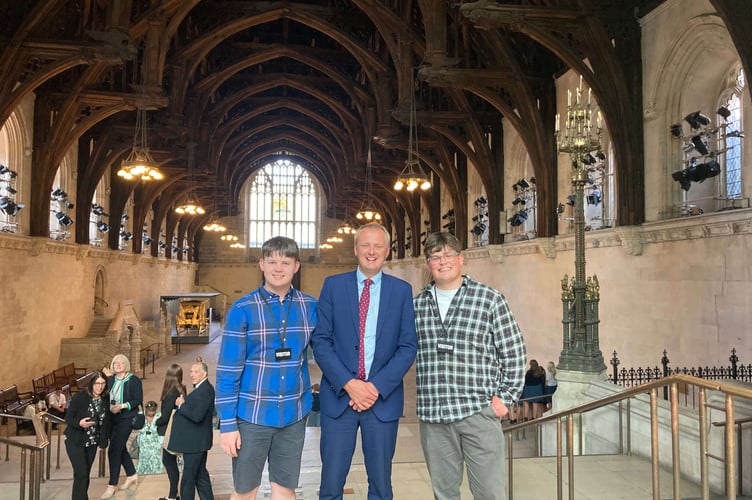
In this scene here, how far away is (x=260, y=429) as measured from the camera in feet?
10.4

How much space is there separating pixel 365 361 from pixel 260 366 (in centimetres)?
58

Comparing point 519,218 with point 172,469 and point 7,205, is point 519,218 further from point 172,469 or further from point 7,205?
point 7,205

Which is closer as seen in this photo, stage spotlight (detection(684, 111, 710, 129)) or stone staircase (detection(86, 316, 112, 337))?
stage spotlight (detection(684, 111, 710, 129))

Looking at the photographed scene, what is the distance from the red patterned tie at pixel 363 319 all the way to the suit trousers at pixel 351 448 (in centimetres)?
22

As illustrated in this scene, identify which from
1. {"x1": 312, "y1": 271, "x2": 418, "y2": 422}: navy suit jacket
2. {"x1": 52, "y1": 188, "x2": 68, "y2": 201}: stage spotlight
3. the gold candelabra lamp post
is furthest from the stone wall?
{"x1": 312, "y1": 271, "x2": 418, "y2": 422}: navy suit jacket

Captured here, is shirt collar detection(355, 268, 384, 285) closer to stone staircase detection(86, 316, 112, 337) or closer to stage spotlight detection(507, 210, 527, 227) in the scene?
stage spotlight detection(507, 210, 527, 227)

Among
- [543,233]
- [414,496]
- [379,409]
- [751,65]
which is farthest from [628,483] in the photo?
[543,233]

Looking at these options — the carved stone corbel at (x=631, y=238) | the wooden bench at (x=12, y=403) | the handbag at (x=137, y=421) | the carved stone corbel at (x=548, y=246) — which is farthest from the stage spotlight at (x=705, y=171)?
the wooden bench at (x=12, y=403)

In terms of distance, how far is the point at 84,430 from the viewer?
5211mm

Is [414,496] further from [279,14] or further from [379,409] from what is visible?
[279,14]

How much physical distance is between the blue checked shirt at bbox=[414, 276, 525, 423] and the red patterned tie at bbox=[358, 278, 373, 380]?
0.34 m

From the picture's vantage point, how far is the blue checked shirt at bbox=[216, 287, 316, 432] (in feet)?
→ 10.2

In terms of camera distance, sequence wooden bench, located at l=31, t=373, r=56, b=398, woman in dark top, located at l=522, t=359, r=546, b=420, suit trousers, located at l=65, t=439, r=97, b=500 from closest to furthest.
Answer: suit trousers, located at l=65, t=439, r=97, b=500, woman in dark top, located at l=522, t=359, r=546, b=420, wooden bench, located at l=31, t=373, r=56, b=398

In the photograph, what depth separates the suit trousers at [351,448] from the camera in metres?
3.12
